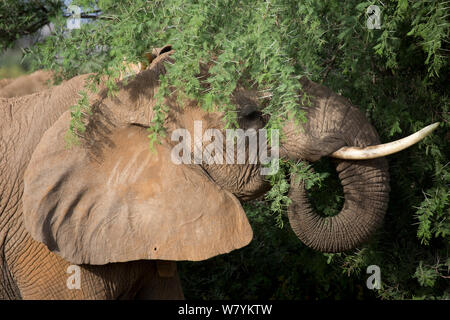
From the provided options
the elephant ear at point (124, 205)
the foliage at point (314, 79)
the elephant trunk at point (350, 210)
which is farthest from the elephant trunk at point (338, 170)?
the elephant ear at point (124, 205)

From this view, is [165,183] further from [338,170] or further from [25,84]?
[25,84]

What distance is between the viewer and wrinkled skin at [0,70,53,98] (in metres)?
5.26

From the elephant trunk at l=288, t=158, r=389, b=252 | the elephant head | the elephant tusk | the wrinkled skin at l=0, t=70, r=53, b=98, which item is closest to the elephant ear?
the elephant head

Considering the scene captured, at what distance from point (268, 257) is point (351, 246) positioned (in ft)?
7.91

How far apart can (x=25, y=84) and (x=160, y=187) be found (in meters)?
2.25

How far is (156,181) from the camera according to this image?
3.81 m

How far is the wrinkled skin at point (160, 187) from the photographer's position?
3771 mm

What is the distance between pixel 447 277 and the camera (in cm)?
503

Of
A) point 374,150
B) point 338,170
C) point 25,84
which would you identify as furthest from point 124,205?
point 25,84

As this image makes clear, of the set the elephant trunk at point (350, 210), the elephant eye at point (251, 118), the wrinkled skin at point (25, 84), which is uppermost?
the elephant eye at point (251, 118)

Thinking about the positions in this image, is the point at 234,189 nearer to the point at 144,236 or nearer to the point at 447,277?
A: the point at 144,236

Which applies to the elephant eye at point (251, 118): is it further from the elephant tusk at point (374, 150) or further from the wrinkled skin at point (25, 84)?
the wrinkled skin at point (25, 84)

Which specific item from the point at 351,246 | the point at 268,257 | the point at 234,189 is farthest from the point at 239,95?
the point at 268,257

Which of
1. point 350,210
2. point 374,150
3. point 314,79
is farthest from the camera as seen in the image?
point 314,79
